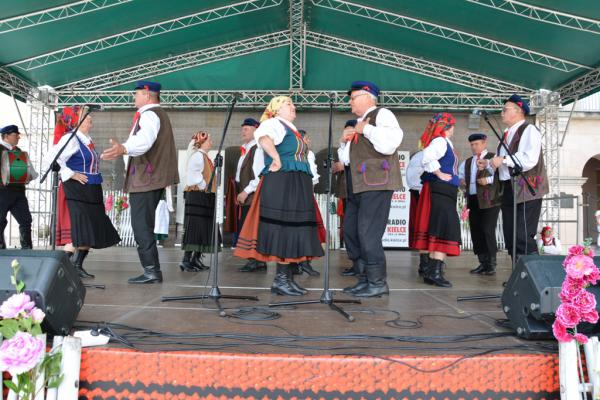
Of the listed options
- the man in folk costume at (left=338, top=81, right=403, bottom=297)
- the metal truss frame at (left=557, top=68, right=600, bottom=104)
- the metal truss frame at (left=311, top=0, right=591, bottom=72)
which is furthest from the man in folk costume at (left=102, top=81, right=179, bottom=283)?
the metal truss frame at (left=557, top=68, right=600, bottom=104)

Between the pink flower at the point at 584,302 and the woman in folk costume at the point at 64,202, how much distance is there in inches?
147

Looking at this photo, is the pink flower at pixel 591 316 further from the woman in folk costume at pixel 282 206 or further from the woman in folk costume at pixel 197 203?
the woman in folk costume at pixel 197 203

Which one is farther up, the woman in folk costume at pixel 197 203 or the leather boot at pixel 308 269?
the woman in folk costume at pixel 197 203

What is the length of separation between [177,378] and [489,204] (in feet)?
13.7

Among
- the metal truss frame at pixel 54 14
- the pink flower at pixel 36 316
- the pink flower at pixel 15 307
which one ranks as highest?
the metal truss frame at pixel 54 14

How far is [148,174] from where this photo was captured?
3693 millimetres

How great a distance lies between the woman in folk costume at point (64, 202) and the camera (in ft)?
13.1

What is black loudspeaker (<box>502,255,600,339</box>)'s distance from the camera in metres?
1.84

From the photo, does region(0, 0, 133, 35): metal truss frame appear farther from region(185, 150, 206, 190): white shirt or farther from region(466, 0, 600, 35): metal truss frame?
region(466, 0, 600, 35): metal truss frame

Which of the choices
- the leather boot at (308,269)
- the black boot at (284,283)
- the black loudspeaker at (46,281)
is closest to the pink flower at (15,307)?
the black loudspeaker at (46,281)

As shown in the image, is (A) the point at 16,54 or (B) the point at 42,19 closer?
(B) the point at 42,19

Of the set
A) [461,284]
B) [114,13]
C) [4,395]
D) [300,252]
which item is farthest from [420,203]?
[114,13]

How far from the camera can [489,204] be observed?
5000 millimetres

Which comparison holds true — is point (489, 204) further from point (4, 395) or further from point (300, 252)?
point (4, 395)
